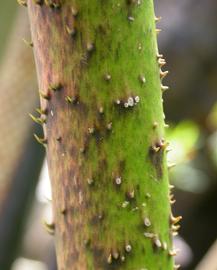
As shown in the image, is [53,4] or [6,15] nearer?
[53,4]

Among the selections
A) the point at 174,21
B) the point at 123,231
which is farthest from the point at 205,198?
the point at 123,231

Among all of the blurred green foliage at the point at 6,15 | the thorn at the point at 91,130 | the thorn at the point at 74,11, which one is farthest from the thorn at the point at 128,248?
the blurred green foliage at the point at 6,15

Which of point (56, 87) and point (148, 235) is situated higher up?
point (56, 87)

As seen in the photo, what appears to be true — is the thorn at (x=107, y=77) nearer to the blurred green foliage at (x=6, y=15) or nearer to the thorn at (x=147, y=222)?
the thorn at (x=147, y=222)

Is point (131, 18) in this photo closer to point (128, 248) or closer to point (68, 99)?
point (68, 99)

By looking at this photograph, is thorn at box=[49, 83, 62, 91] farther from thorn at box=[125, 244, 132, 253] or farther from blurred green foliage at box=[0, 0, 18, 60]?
blurred green foliage at box=[0, 0, 18, 60]

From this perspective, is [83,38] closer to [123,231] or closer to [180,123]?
[123,231]

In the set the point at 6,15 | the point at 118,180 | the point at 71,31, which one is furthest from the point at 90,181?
the point at 6,15

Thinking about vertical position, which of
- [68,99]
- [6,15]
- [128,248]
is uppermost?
[6,15]
